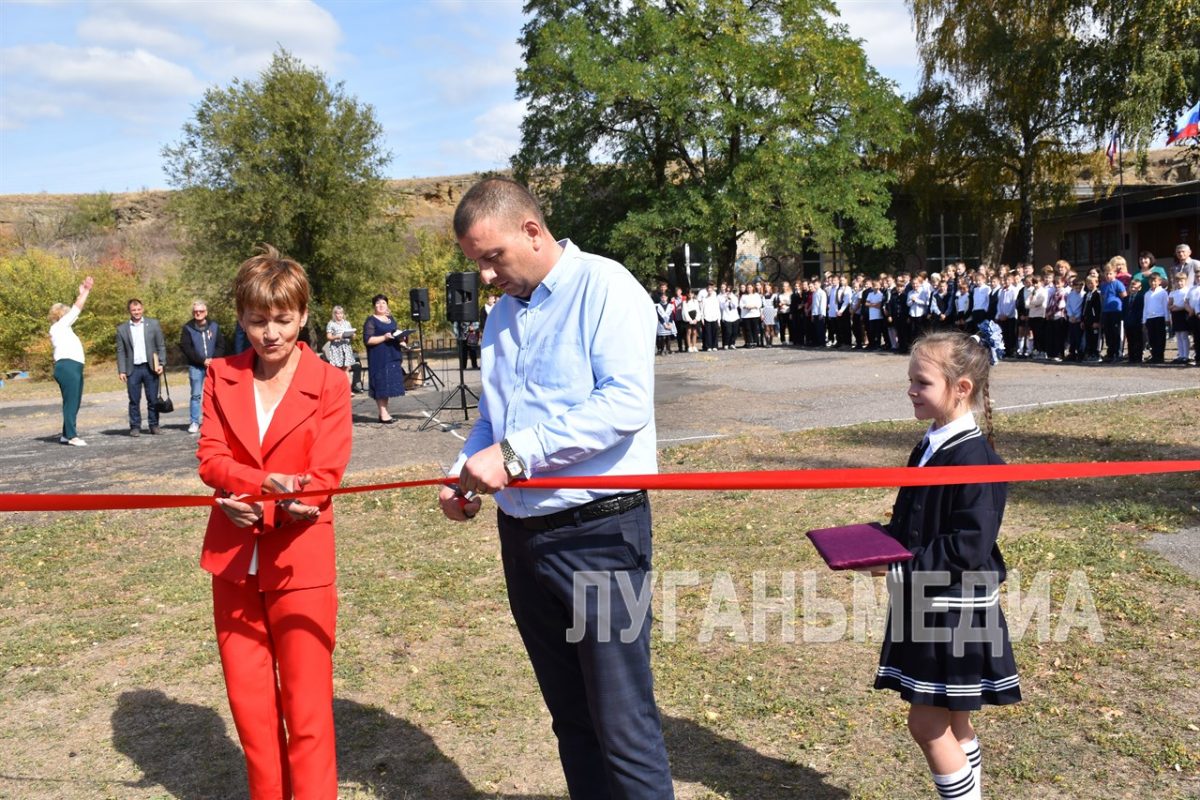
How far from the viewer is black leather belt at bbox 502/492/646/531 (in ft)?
8.92

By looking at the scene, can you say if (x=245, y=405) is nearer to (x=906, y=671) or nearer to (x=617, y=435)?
(x=617, y=435)

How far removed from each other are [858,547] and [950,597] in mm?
324

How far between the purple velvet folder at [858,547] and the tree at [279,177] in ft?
120

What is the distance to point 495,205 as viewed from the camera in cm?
273

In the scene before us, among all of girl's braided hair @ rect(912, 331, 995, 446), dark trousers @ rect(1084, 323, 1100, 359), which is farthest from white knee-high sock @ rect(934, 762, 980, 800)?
dark trousers @ rect(1084, 323, 1100, 359)

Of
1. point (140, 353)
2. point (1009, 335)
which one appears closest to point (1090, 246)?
point (1009, 335)

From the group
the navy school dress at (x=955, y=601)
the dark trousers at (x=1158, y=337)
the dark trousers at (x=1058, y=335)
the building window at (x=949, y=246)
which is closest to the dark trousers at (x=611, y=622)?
the navy school dress at (x=955, y=601)

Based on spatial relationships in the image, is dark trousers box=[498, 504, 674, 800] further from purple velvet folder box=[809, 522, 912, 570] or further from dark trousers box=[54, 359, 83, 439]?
dark trousers box=[54, 359, 83, 439]

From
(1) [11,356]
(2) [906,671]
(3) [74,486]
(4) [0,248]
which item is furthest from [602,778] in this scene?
(4) [0,248]

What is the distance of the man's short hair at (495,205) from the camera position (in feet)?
8.93

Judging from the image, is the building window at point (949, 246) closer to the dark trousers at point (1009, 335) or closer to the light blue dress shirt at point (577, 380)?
the dark trousers at point (1009, 335)

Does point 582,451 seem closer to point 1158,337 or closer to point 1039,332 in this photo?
point 1158,337

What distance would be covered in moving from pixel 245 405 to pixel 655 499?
560 cm

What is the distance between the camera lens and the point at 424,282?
41375mm
